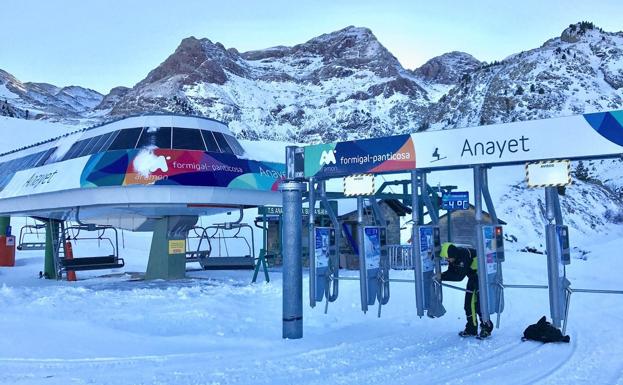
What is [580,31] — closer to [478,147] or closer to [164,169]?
[164,169]

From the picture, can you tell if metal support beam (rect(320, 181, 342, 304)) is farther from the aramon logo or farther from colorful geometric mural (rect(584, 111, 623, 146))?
colorful geometric mural (rect(584, 111, 623, 146))

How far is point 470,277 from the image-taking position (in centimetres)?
960

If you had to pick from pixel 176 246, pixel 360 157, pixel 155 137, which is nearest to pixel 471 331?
pixel 360 157

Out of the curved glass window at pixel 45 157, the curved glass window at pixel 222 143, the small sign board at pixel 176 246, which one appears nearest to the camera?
the curved glass window at pixel 222 143

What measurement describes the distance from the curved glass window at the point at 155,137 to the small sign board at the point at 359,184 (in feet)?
22.5

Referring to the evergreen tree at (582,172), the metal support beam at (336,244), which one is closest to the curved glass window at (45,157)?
the metal support beam at (336,244)

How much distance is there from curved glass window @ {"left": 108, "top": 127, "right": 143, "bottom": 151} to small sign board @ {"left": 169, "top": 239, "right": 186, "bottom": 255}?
12.8ft

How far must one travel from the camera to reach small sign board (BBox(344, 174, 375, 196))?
10.8 metres

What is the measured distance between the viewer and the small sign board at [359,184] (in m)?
10.8

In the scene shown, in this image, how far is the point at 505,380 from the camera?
6.60 meters

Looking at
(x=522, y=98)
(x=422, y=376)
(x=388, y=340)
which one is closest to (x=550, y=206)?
(x=388, y=340)

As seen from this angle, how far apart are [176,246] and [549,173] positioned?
13.0m

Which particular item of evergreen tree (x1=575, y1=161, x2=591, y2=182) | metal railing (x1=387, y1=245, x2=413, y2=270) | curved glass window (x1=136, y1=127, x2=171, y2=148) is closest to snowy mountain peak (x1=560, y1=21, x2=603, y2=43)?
evergreen tree (x1=575, y1=161, x2=591, y2=182)

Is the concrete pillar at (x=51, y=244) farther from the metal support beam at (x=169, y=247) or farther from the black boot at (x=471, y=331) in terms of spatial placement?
the black boot at (x=471, y=331)
